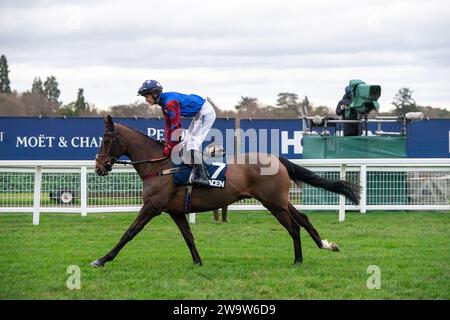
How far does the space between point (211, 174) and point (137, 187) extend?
178 inches

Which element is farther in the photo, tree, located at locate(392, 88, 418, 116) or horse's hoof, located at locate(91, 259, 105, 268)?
tree, located at locate(392, 88, 418, 116)

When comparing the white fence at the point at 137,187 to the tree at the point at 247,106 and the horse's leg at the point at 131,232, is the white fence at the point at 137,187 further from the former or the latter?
the tree at the point at 247,106

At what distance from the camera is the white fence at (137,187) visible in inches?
490

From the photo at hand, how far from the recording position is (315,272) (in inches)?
308

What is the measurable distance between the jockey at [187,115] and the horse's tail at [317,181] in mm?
1108

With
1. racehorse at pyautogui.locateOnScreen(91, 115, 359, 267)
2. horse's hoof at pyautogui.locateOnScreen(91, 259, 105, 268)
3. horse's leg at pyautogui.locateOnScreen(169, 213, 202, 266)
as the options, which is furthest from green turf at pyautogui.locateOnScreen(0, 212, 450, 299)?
racehorse at pyautogui.locateOnScreen(91, 115, 359, 267)

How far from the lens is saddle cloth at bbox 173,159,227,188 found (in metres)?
8.36

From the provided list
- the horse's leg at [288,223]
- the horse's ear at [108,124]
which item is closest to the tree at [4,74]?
the horse's ear at [108,124]

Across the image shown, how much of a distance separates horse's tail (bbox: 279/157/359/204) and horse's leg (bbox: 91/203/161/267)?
1740mm

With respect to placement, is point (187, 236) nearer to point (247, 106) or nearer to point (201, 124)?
point (201, 124)

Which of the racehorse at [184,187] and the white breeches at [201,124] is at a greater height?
the white breeches at [201,124]

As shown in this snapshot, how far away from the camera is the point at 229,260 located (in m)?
8.70

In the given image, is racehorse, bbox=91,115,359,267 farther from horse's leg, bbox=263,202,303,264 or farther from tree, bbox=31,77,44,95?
tree, bbox=31,77,44,95

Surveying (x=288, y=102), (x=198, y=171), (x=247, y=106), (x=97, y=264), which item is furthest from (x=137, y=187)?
(x=288, y=102)
